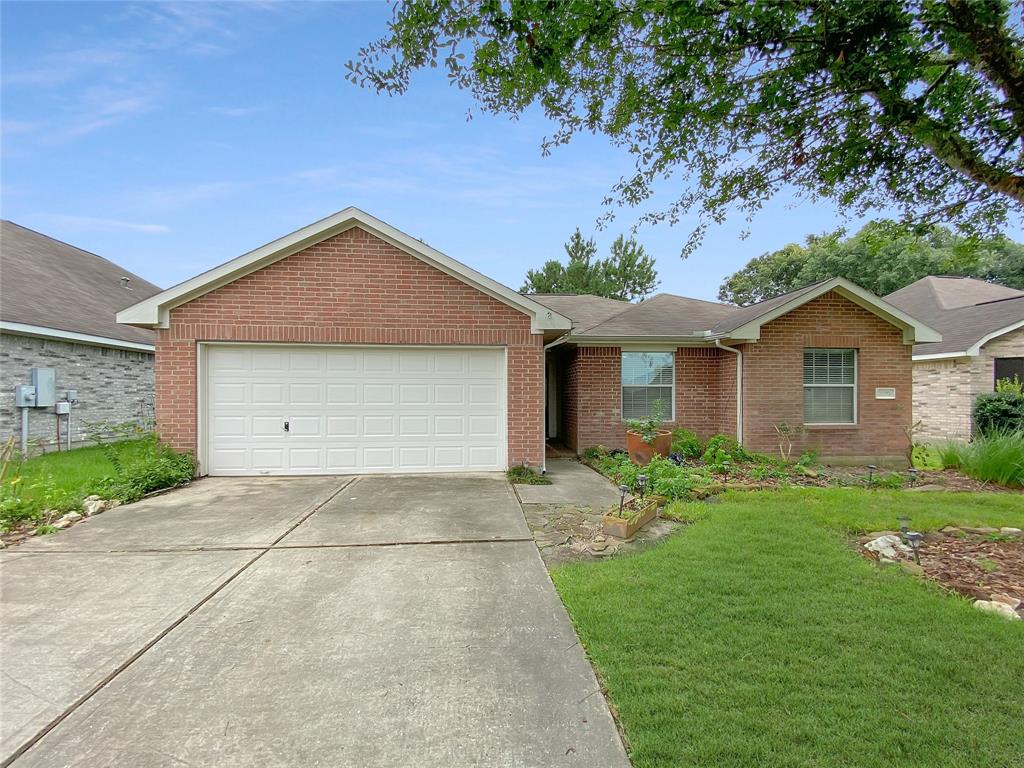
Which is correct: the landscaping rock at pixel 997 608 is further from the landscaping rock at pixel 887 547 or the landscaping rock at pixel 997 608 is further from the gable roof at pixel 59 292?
the gable roof at pixel 59 292

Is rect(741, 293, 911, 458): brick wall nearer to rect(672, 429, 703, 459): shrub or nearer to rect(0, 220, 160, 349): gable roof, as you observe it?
rect(672, 429, 703, 459): shrub

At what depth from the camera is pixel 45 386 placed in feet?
35.6

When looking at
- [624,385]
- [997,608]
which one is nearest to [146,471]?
[624,385]

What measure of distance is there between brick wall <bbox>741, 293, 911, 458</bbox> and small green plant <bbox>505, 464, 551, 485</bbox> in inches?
194

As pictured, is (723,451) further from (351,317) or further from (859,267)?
(859,267)

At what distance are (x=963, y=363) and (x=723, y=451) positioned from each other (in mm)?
9999

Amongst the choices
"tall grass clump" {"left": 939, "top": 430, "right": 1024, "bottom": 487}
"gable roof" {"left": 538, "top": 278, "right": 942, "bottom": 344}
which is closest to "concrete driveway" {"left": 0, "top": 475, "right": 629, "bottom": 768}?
"gable roof" {"left": 538, "top": 278, "right": 942, "bottom": 344}

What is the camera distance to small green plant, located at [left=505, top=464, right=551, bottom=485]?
8219 mm

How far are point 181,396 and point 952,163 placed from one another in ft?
33.6

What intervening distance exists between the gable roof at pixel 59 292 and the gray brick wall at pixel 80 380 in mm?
404

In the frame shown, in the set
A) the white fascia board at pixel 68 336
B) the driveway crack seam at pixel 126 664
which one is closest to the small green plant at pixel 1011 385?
the driveway crack seam at pixel 126 664

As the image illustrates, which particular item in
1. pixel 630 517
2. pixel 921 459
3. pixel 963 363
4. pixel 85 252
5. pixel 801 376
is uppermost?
pixel 85 252

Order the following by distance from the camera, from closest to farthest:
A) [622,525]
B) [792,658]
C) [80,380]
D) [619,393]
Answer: [792,658] → [622,525] → [619,393] → [80,380]

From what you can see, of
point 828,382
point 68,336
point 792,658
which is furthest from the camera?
point 68,336
